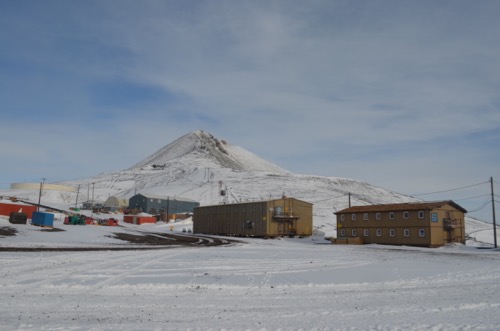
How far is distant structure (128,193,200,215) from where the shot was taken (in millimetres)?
143288

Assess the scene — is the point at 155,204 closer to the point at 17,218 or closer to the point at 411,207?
the point at 17,218

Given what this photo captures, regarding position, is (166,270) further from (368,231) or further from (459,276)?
(368,231)

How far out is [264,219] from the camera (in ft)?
239


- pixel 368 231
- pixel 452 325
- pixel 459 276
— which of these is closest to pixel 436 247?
pixel 368 231

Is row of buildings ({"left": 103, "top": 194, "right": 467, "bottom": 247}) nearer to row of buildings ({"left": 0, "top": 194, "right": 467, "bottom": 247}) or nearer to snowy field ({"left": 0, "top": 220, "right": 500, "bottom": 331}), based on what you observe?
row of buildings ({"left": 0, "top": 194, "right": 467, "bottom": 247})

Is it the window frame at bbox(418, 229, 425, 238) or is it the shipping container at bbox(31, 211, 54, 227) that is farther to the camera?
the shipping container at bbox(31, 211, 54, 227)

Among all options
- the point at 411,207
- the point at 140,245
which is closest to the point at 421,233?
the point at 411,207

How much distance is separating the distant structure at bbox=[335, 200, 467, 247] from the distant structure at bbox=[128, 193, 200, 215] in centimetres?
8846

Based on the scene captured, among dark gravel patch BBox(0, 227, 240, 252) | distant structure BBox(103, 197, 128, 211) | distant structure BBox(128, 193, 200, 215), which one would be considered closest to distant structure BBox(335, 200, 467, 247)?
dark gravel patch BBox(0, 227, 240, 252)

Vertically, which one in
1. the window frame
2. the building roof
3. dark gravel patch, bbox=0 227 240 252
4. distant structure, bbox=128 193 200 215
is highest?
distant structure, bbox=128 193 200 215

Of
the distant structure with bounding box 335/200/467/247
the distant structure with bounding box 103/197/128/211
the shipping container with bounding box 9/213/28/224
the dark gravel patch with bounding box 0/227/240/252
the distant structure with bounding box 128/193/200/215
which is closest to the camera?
the dark gravel patch with bounding box 0/227/240/252

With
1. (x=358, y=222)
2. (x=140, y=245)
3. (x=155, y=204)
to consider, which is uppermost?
(x=155, y=204)

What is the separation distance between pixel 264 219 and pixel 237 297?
2300 inches

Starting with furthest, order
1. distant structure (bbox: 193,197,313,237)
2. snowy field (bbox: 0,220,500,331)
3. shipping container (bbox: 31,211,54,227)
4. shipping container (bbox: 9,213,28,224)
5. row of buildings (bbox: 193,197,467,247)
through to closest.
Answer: distant structure (bbox: 193,197,313,237)
shipping container (bbox: 9,213,28,224)
shipping container (bbox: 31,211,54,227)
row of buildings (bbox: 193,197,467,247)
snowy field (bbox: 0,220,500,331)
